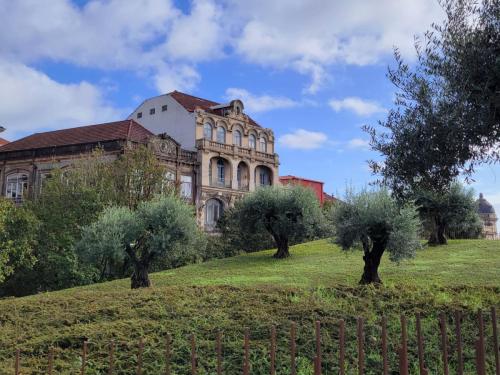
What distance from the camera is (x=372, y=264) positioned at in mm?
17516

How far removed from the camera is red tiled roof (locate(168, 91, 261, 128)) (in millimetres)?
48219

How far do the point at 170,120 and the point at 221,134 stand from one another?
509 cm

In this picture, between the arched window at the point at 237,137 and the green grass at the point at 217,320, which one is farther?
the arched window at the point at 237,137

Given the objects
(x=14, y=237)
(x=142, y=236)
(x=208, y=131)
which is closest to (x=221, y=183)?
(x=208, y=131)

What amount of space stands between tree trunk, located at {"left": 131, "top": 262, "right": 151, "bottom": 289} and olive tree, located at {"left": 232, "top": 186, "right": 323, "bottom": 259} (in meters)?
9.83

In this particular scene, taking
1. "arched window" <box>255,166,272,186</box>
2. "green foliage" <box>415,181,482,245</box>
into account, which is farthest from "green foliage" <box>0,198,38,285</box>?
"arched window" <box>255,166,272,186</box>

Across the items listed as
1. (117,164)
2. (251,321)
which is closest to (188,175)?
(117,164)

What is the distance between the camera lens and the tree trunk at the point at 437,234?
98.2 feet

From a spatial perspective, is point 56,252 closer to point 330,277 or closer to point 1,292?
point 1,292

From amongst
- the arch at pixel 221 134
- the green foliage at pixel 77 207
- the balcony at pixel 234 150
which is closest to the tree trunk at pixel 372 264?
the green foliage at pixel 77 207

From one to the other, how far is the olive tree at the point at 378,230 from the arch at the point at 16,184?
33369 mm

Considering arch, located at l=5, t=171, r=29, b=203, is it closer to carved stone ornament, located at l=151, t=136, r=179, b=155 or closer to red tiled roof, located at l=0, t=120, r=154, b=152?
red tiled roof, located at l=0, t=120, r=154, b=152

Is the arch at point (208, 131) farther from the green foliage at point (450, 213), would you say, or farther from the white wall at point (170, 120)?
the green foliage at point (450, 213)

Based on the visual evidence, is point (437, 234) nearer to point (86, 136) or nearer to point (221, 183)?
point (221, 183)
